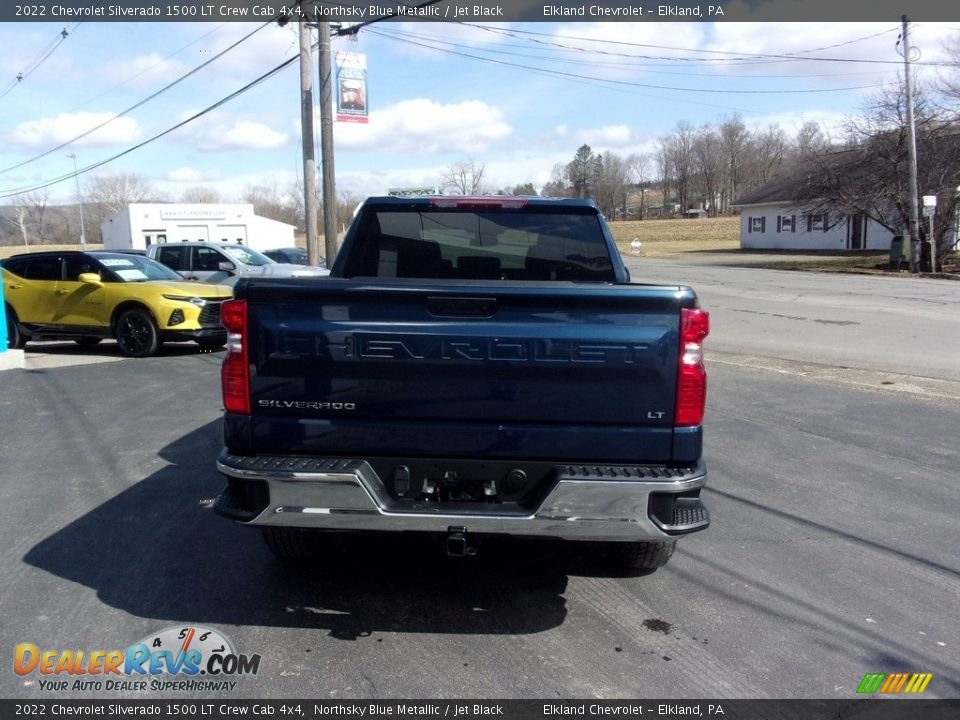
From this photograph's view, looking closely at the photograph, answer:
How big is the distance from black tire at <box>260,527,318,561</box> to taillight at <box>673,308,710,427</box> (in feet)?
6.58

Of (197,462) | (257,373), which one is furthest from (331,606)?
(197,462)

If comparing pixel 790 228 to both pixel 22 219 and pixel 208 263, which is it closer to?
pixel 208 263

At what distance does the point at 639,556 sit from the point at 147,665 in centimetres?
243

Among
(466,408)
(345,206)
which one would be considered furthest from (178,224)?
(466,408)

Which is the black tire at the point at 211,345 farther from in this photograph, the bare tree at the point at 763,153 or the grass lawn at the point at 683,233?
the bare tree at the point at 763,153

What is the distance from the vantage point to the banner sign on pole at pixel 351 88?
17453 millimetres

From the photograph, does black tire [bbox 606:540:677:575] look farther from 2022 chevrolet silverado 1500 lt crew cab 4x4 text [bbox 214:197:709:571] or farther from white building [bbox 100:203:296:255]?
white building [bbox 100:203:296:255]

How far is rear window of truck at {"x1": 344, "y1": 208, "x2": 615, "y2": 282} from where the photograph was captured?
497 centimetres

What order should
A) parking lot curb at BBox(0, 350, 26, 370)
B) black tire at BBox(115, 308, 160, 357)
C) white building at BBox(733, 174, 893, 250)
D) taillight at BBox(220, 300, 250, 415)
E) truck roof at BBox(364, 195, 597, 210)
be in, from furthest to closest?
white building at BBox(733, 174, 893, 250), black tire at BBox(115, 308, 160, 357), parking lot curb at BBox(0, 350, 26, 370), truck roof at BBox(364, 195, 597, 210), taillight at BBox(220, 300, 250, 415)

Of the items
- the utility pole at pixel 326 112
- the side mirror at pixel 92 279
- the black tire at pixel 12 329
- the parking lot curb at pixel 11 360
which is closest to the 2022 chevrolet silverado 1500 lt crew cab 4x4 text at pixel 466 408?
the parking lot curb at pixel 11 360

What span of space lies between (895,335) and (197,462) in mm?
12178
